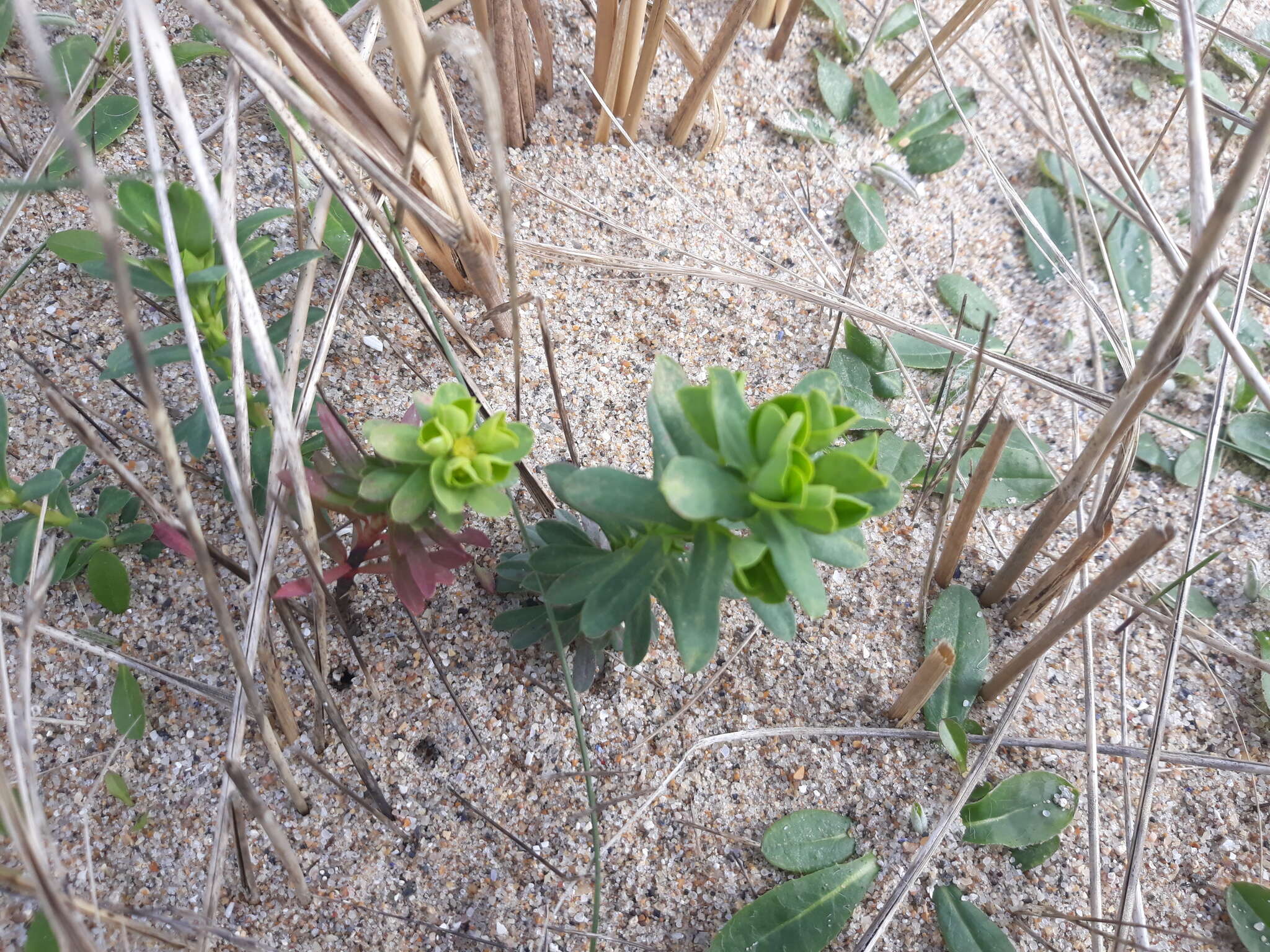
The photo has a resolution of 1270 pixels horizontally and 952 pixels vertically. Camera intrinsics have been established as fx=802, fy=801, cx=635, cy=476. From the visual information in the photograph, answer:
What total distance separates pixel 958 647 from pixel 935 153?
3.58 feet

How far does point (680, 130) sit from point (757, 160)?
7.3 inches

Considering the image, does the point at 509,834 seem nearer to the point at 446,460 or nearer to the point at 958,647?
the point at 446,460

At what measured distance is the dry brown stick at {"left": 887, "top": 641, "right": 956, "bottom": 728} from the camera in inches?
41.5

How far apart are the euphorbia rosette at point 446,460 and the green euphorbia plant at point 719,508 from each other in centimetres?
8

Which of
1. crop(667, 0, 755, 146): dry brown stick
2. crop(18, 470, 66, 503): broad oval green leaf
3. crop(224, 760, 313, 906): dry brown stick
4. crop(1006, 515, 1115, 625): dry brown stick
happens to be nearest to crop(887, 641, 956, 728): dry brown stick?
crop(1006, 515, 1115, 625): dry brown stick

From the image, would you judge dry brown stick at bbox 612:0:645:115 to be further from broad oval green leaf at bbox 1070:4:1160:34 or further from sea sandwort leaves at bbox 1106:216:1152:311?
broad oval green leaf at bbox 1070:4:1160:34

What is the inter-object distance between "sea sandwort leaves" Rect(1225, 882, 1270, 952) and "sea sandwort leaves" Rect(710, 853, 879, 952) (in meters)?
0.51

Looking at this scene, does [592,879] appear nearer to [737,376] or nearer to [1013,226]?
[737,376]

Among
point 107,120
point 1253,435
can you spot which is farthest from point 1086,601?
point 107,120

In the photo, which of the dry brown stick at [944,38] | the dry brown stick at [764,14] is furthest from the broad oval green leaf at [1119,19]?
the dry brown stick at [764,14]

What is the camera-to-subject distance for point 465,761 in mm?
1140

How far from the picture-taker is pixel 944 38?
1.70m

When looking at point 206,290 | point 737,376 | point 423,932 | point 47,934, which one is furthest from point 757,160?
point 47,934

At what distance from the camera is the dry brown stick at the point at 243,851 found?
39.6 inches
